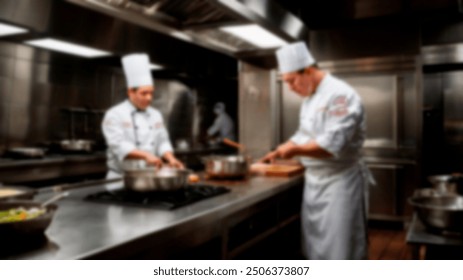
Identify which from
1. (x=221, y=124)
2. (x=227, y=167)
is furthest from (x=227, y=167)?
(x=221, y=124)

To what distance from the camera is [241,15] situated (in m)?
2.04

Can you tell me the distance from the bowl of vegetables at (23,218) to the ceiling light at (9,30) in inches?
Result: 94.8

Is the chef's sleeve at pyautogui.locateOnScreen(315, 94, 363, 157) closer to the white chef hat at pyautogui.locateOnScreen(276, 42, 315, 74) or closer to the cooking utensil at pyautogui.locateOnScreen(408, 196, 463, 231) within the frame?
the white chef hat at pyautogui.locateOnScreen(276, 42, 315, 74)

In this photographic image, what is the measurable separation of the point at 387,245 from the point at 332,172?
1567 millimetres

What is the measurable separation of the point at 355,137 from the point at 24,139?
2897 mm

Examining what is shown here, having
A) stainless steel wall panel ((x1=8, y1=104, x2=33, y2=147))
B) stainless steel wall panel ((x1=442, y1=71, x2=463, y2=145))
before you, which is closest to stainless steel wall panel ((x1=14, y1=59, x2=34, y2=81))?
stainless steel wall panel ((x1=8, y1=104, x2=33, y2=147))

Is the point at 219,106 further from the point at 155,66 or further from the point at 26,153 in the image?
the point at 26,153

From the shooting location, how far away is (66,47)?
12.4 feet

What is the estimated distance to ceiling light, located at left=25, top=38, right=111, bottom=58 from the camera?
139 inches

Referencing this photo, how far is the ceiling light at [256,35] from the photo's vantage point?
7.64 feet

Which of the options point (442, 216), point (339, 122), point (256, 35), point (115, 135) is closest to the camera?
point (442, 216)

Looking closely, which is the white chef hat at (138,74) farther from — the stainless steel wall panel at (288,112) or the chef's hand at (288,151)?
the stainless steel wall panel at (288,112)

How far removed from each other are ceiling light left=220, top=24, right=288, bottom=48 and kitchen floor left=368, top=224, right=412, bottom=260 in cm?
167

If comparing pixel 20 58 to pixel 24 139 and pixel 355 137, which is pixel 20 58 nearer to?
pixel 24 139
